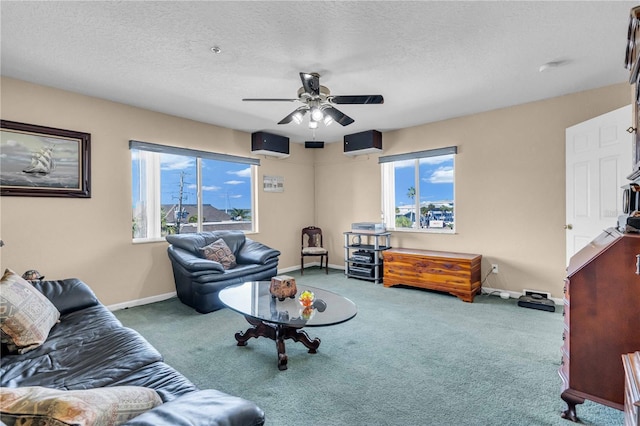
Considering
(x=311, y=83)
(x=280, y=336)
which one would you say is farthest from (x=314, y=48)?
(x=280, y=336)

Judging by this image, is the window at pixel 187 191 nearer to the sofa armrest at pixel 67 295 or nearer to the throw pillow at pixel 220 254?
the throw pillow at pixel 220 254

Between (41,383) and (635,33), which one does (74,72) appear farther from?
(635,33)

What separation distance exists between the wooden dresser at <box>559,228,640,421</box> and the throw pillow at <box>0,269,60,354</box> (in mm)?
3080

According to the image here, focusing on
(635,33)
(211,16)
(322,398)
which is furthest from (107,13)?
(635,33)

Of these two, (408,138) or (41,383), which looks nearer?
(41,383)

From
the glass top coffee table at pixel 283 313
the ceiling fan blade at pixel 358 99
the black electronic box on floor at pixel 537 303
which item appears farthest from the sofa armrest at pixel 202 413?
the black electronic box on floor at pixel 537 303

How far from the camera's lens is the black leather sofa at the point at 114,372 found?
2.89 ft

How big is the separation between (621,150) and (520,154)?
4.00ft

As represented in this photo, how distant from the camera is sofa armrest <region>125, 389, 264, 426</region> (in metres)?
0.82

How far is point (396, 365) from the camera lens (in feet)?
7.70

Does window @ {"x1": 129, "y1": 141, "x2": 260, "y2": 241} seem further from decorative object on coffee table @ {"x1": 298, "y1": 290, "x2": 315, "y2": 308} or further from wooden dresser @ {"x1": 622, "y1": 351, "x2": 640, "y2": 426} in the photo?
wooden dresser @ {"x1": 622, "y1": 351, "x2": 640, "y2": 426}

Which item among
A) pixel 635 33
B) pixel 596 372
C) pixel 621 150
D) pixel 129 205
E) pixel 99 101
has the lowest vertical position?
pixel 596 372

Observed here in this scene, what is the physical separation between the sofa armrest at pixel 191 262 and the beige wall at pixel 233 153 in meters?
0.45

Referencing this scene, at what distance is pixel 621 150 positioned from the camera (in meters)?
2.78
